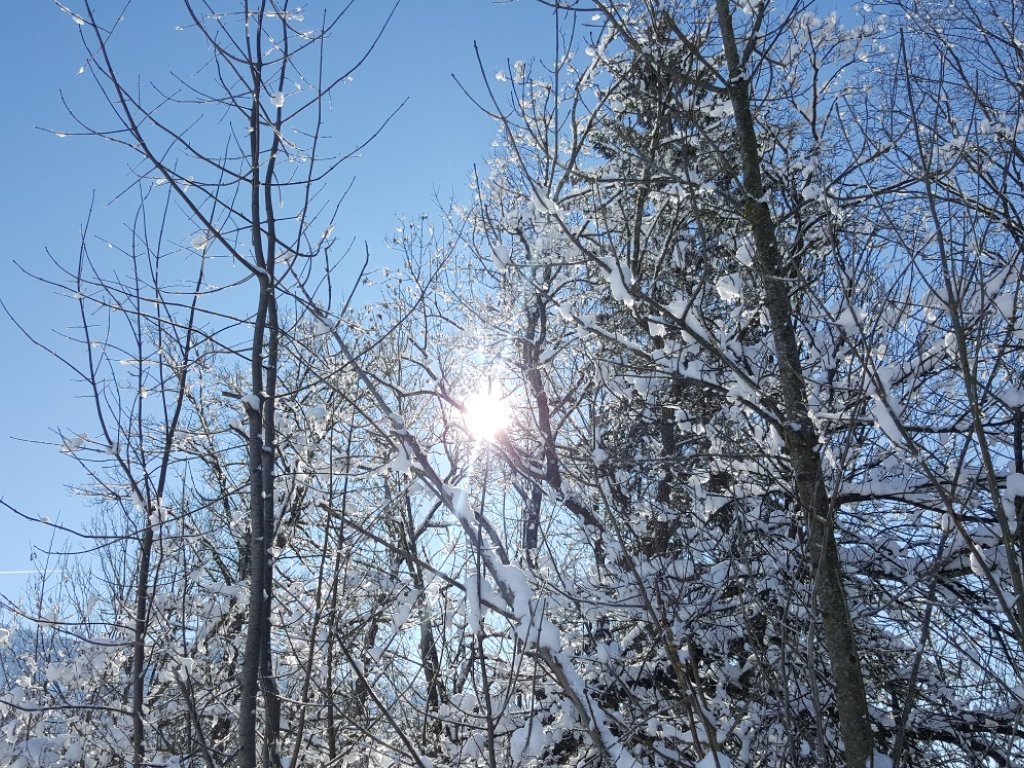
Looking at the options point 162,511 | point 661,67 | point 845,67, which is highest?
point 845,67

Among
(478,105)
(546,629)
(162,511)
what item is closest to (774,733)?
(546,629)

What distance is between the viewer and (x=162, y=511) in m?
3.35

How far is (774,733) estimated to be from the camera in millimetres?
4160

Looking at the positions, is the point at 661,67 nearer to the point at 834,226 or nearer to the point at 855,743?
the point at 834,226

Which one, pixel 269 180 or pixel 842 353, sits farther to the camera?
pixel 842 353

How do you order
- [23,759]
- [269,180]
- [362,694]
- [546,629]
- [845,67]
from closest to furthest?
1. [546,629]
2. [269,180]
3. [362,694]
4. [23,759]
5. [845,67]

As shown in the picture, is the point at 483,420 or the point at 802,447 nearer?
the point at 802,447

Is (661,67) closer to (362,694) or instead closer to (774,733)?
(362,694)

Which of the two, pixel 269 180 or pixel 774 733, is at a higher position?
pixel 269 180

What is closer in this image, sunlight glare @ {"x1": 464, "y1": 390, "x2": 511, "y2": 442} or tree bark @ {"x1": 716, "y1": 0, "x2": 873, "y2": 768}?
tree bark @ {"x1": 716, "y1": 0, "x2": 873, "y2": 768}

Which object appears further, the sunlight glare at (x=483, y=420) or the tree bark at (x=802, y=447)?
the sunlight glare at (x=483, y=420)

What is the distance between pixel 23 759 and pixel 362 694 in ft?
10.9

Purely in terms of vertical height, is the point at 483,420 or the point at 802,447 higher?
the point at 483,420

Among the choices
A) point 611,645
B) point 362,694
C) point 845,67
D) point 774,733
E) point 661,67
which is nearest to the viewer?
point 661,67
